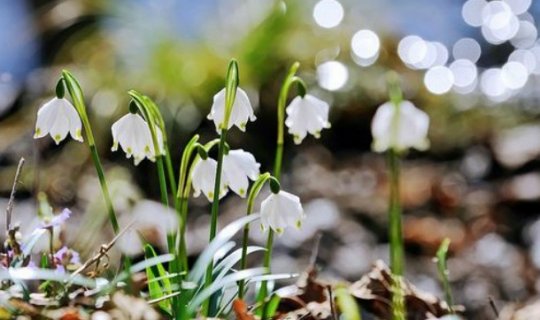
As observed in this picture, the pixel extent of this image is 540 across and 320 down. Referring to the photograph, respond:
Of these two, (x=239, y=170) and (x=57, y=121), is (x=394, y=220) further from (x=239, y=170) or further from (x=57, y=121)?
(x=57, y=121)

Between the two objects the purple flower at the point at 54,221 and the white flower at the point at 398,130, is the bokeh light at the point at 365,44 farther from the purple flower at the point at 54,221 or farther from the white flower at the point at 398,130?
the white flower at the point at 398,130

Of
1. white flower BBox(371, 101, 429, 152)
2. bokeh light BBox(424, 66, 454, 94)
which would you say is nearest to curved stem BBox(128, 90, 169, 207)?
white flower BBox(371, 101, 429, 152)

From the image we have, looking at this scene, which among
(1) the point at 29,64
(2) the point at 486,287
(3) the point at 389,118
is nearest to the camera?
(3) the point at 389,118

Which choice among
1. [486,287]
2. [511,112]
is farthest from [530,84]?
[486,287]

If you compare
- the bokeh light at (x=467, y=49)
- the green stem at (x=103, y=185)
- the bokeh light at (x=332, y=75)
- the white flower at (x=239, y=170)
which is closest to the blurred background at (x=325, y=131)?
the bokeh light at (x=332, y=75)

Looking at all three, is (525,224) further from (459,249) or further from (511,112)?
(511,112)

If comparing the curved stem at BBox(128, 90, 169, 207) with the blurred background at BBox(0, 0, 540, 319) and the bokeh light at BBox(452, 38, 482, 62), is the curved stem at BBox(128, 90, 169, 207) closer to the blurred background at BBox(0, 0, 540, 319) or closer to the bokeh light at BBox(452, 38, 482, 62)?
the blurred background at BBox(0, 0, 540, 319)

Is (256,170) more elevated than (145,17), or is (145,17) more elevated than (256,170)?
(145,17)
